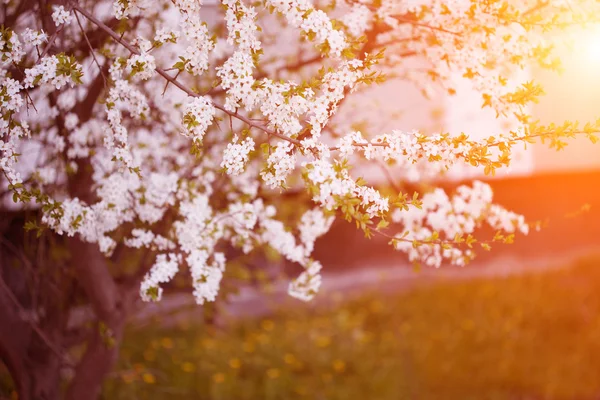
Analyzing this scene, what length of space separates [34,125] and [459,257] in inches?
93.6

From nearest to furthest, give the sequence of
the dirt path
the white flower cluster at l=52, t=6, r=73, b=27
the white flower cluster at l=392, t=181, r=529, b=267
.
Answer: the white flower cluster at l=52, t=6, r=73, b=27 < the white flower cluster at l=392, t=181, r=529, b=267 < the dirt path

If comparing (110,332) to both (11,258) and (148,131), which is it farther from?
(11,258)

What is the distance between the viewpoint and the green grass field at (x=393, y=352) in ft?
16.3

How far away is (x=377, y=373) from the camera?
5281 mm

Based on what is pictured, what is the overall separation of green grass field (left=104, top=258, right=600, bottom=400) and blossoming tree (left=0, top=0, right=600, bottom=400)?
1099 mm

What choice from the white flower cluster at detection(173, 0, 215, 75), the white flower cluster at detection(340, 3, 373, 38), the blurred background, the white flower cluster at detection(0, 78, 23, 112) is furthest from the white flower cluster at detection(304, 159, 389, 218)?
the blurred background

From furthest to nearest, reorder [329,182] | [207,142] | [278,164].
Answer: [207,142]
[278,164]
[329,182]

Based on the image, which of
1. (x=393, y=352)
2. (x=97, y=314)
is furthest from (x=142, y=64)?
(x=393, y=352)

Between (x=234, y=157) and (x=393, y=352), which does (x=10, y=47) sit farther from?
(x=393, y=352)

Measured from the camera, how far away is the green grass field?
4.96 m

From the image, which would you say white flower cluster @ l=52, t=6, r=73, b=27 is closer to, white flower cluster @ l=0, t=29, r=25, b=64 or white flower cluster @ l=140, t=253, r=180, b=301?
white flower cluster @ l=0, t=29, r=25, b=64

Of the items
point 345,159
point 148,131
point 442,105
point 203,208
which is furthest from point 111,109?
point 442,105

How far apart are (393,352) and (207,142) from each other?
2.69 meters

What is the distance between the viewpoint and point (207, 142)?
422 cm
